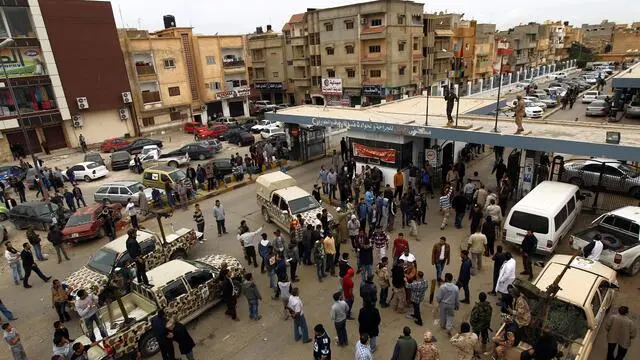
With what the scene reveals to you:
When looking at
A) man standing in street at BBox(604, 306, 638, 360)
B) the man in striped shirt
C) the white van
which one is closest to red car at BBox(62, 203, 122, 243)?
the man in striped shirt

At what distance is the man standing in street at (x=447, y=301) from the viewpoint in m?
8.59

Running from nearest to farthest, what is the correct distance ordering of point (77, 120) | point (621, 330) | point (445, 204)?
point (621, 330) < point (445, 204) < point (77, 120)

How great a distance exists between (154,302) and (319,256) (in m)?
4.68

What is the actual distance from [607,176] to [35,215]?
25.6 meters

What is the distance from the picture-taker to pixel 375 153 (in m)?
19.2

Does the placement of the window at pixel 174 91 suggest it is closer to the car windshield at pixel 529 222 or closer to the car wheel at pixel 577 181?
the car wheel at pixel 577 181

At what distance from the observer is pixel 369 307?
8086mm

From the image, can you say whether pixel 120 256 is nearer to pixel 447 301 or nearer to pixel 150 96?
pixel 447 301

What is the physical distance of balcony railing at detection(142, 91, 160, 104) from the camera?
40588 mm

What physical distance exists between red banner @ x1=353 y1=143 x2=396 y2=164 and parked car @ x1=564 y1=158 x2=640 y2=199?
7831mm

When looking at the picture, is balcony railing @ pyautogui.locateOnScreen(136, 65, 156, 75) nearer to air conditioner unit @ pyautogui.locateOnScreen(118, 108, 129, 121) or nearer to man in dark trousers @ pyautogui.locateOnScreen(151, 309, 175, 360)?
air conditioner unit @ pyautogui.locateOnScreen(118, 108, 129, 121)

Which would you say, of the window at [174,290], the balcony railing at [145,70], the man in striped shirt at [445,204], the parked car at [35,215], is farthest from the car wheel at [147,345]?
the balcony railing at [145,70]

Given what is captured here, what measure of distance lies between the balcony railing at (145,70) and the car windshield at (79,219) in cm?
2828

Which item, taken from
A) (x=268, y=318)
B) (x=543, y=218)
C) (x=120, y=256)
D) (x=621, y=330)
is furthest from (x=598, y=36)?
(x=120, y=256)
